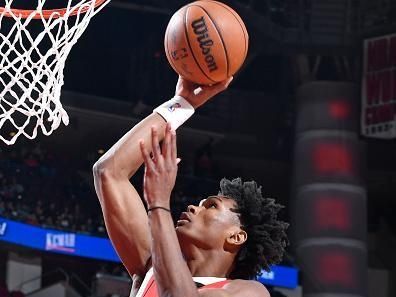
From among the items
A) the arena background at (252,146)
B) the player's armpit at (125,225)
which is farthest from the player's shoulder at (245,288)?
the arena background at (252,146)

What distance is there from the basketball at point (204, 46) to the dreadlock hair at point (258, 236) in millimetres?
385

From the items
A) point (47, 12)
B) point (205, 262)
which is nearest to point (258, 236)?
point (205, 262)

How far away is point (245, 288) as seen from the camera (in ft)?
9.29

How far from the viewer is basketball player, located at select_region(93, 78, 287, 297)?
2916 mm

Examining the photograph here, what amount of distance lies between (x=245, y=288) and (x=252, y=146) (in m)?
12.4

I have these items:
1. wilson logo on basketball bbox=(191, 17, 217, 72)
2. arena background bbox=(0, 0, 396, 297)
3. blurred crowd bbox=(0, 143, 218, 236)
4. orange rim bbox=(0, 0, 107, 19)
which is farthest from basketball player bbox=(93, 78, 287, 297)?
blurred crowd bbox=(0, 143, 218, 236)

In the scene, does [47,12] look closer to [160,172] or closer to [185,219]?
[185,219]

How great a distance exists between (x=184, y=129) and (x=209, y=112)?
64 centimetres

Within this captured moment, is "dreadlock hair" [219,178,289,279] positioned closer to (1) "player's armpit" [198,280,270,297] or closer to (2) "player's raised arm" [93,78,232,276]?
(1) "player's armpit" [198,280,270,297]

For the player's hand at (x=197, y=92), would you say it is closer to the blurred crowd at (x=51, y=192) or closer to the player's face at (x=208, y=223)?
the player's face at (x=208, y=223)

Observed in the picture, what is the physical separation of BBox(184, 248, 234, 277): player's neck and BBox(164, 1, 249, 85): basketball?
21.3 inches

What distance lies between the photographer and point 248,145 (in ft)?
50.0

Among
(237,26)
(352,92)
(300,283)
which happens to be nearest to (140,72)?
(352,92)

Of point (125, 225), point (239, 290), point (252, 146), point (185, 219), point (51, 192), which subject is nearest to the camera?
point (239, 290)
